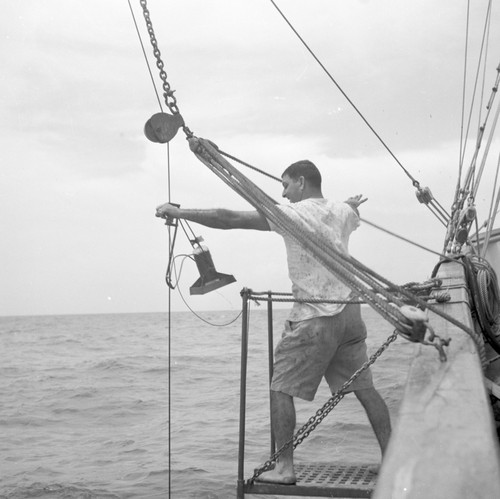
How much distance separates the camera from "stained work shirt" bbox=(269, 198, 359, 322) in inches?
131

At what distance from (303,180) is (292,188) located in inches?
2.5

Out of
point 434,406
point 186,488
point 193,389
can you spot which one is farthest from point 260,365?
point 434,406

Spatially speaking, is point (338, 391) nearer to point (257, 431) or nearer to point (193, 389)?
point (257, 431)

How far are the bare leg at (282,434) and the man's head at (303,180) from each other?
0.91m

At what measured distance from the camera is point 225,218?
314 cm

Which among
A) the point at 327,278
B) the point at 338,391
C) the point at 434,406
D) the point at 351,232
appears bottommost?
the point at 338,391

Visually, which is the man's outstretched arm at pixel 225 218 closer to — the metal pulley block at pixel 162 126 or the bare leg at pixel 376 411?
the metal pulley block at pixel 162 126

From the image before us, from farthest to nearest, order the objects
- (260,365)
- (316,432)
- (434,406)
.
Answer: (260,365)
(316,432)
(434,406)

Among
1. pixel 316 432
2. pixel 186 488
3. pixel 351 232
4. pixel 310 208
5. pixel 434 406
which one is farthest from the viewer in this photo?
pixel 316 432

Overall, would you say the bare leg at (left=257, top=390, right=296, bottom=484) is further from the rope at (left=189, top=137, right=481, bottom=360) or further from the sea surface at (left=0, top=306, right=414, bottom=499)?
the rope at (left=189, top=137, right=481, bottom=360)

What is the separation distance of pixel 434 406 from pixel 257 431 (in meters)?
7.71

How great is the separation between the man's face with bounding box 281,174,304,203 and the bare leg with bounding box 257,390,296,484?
2.94 ft

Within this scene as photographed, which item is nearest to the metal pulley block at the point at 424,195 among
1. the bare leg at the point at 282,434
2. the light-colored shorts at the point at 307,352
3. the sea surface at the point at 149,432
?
the sea surface at the point at 149,432

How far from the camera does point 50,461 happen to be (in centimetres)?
797
